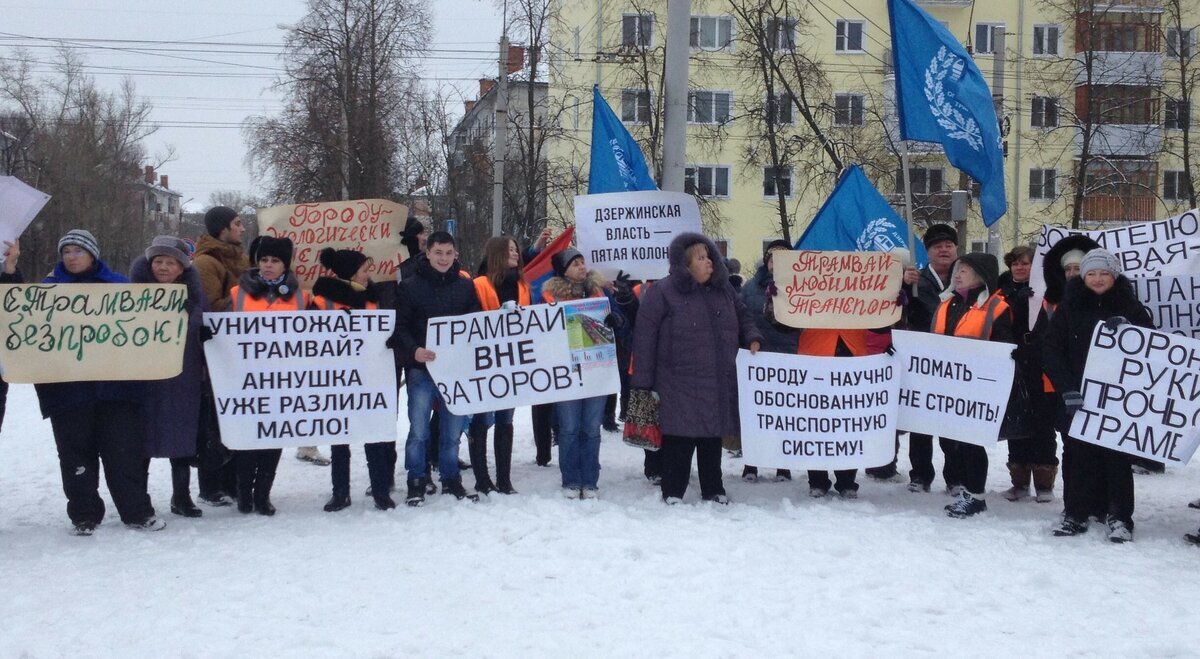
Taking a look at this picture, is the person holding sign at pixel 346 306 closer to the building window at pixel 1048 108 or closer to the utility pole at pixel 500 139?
the utility pole at pixel 500 139

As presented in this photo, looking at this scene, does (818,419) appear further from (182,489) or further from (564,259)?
(182,489)

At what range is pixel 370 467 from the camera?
25.9 ft

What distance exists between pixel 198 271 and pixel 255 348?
2.93 ft

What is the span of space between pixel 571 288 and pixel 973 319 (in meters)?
2.87

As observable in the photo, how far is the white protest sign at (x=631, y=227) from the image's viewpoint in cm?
940

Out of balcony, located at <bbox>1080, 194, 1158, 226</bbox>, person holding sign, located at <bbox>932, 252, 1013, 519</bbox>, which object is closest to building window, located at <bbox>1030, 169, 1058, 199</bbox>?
balcony, located at <bbox>1080, 194, 1158, 226</bbox>

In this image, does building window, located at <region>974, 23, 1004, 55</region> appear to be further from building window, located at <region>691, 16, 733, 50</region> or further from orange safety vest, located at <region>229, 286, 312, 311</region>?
orange safety vest, located at <region>229, 286, 312, 311</region>

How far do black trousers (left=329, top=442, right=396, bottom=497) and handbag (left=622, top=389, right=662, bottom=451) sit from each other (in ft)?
5.64

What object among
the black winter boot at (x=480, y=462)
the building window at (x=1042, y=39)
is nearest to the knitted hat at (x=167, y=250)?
the black winter boot at (x=480, y=462)

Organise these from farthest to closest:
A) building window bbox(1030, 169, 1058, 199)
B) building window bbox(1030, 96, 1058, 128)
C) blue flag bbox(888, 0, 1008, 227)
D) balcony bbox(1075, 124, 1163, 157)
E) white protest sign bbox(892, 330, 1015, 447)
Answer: building window bbox(1030, 169, 1058, 199), balcony bbox(1075, 124, 1163, 157), building window bbox(1030, 96, 1058, 128), blue flag bbox(888, 0, 1008, 227), white protest sign bbox(892, 330, 1015, 447)

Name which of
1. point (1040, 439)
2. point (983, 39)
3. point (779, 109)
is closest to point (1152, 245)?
point (1040, 439)

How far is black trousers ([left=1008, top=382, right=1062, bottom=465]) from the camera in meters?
8.34

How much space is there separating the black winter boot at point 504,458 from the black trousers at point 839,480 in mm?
2206

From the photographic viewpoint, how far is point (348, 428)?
781cm
